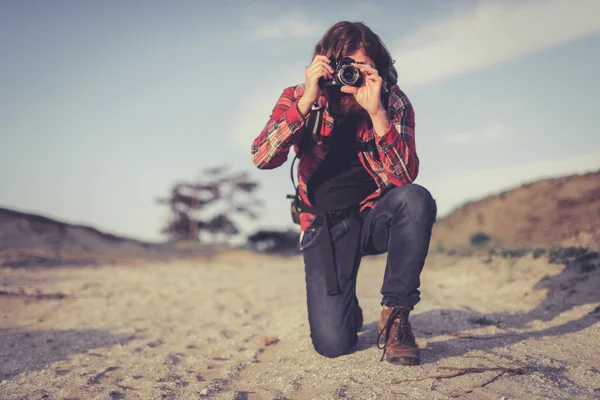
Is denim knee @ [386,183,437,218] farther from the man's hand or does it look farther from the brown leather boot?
the brown leather boot

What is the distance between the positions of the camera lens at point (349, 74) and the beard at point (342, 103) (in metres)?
0.12

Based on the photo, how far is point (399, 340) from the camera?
2566 mm

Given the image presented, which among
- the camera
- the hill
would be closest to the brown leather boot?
the camera

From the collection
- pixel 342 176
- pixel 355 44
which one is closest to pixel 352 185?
pixel 342 176

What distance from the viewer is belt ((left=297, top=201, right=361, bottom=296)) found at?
2.89m

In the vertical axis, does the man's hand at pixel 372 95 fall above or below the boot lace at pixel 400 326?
above

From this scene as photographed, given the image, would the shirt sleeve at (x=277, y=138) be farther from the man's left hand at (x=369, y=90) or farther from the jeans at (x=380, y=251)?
the jeans at (x=380, y=251)

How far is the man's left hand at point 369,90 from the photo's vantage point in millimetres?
2527

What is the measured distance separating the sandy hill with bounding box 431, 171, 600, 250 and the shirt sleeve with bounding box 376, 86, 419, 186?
19.8 ft

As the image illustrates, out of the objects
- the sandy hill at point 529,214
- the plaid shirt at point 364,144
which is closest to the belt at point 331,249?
the plaid shirt at point 364,144

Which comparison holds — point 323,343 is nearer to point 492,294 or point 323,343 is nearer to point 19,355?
point 19,355

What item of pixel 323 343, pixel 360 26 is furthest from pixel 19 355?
pixel 360 26

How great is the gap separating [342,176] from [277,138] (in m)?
0.50

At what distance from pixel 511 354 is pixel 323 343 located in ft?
3.34
